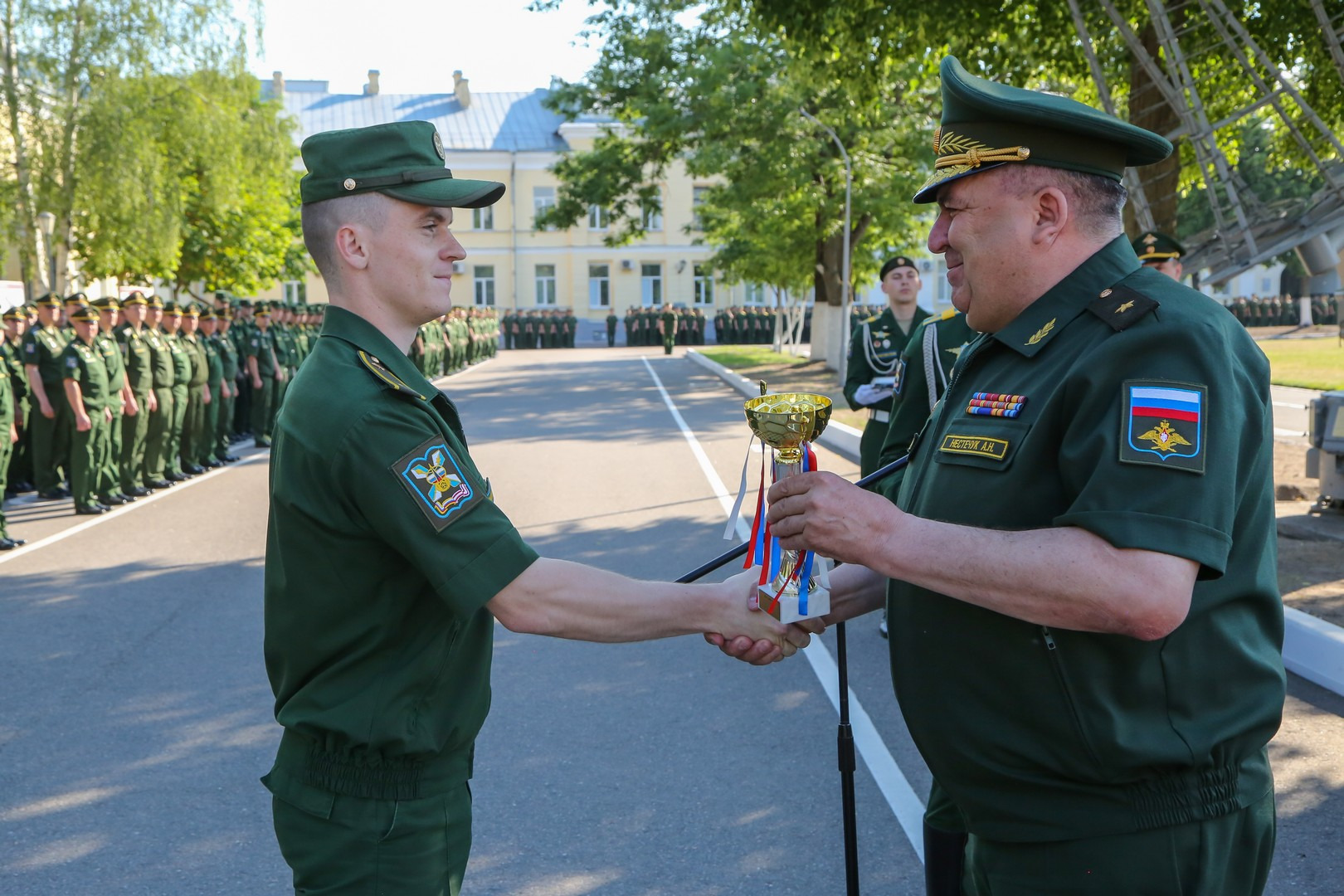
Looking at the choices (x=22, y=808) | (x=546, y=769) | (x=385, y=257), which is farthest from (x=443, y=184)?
(x=22, y=808)

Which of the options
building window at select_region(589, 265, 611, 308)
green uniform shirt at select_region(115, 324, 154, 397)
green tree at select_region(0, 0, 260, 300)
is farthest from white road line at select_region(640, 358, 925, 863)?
building window at select_region(589, 265, 611, 308)

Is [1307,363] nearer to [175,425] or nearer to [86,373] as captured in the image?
[175,425]

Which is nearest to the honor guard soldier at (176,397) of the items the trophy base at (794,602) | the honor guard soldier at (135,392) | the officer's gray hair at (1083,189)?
the honor guard soldier at (135,392)

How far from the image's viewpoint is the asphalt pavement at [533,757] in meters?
4.04

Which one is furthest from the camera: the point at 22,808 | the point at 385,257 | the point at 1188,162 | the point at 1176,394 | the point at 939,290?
the point at 939,290

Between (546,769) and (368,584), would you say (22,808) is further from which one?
(368,584)

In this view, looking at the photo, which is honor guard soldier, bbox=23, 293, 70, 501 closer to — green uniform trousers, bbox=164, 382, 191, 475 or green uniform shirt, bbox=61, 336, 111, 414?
green uniform shirt, bbox=61, 336, 111, 414

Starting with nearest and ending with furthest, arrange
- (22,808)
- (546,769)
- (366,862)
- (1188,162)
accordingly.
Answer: (366,862), (22,808), (546,769), (1188,162)

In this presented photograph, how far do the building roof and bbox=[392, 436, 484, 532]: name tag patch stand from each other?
66.9 meters

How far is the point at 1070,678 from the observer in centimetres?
192

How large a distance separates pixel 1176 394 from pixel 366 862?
157 centimetres

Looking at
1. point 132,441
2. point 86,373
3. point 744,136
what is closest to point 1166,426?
point 86,373

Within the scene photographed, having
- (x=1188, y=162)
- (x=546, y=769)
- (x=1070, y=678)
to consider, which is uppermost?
(x=1188, y=162)

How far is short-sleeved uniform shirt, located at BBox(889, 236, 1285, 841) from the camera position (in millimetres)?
1796
